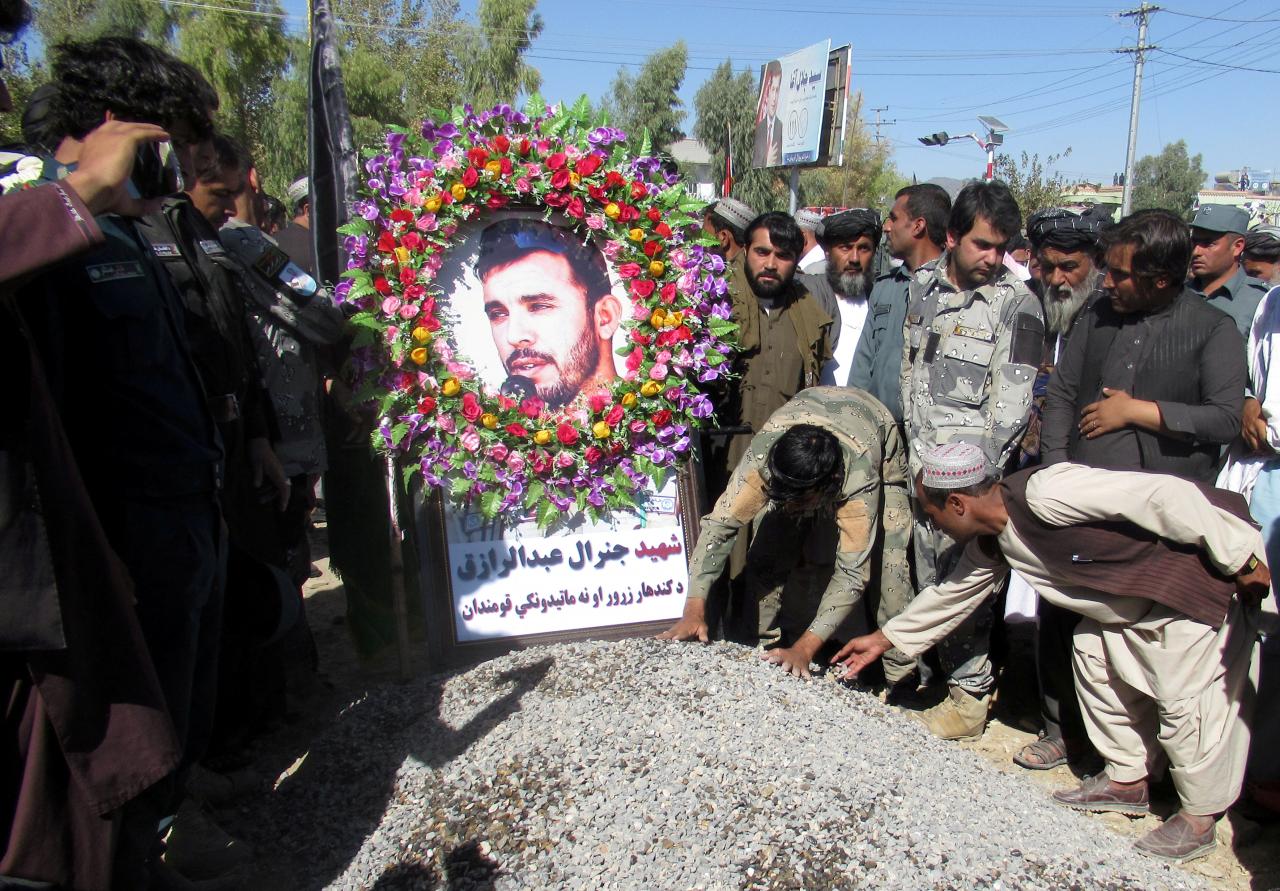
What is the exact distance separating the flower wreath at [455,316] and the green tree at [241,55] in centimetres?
1944

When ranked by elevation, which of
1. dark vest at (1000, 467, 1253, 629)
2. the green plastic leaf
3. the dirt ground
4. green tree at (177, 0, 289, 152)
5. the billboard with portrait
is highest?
A: green tree at (177, 0, 289, 152)

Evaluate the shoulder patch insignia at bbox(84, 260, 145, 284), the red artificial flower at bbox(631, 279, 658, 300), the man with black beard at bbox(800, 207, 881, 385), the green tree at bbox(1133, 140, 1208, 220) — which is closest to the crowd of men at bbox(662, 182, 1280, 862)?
the man with black beard at bbox(800, 207, 881, 385)

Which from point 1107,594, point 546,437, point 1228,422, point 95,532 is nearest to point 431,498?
point 546,437

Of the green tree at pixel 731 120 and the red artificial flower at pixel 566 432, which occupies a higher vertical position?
the green tree at pixel 731 120

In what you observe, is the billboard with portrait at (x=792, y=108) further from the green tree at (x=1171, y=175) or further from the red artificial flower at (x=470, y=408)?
the green tree at (x=1171, y=175)

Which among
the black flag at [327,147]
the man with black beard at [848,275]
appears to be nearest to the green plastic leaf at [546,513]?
the black flag at [327,147]

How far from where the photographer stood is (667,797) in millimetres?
2369

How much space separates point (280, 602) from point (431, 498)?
3.20 ft

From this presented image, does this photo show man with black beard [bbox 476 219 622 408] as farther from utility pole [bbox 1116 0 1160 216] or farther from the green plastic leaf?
utility pole [bbox 1116 0 1160 216]

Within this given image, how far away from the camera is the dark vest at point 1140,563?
8.45 ft

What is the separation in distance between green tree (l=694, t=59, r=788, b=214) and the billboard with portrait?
19.5 metres

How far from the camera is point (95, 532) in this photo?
1663 millimetres

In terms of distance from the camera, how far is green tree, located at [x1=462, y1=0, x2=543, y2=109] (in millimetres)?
27750

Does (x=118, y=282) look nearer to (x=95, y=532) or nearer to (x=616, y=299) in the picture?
(x=95, y=532)
